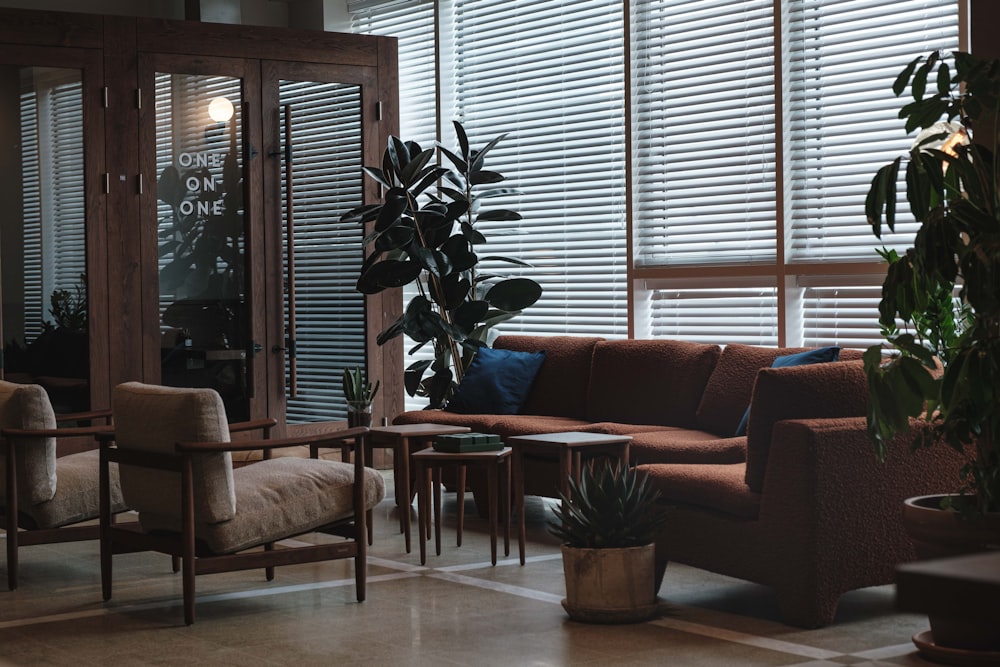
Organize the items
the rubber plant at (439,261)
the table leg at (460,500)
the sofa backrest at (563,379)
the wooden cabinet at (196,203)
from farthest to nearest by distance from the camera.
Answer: the wooden cabinet at (196,203)
the rubber plant at (439,261)
the sofa backrest at (563,379)
the table leg at (460,500)

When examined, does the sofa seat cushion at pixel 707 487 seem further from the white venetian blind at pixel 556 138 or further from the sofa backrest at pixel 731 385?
the white venetian blind at pixel 556 138

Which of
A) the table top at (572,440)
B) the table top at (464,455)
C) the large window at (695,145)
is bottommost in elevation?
the table top at (464,455)

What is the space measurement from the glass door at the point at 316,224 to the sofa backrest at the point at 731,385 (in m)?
3.15

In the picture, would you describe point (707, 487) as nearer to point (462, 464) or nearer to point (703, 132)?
point (462, 464)

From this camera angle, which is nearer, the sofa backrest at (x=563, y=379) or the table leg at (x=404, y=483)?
the table leg at (x=404, y=483)

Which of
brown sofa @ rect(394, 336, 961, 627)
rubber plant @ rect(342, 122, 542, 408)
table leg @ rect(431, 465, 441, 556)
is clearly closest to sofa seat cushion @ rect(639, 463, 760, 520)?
brown sofa @ rect(394, 336, 961, 627)

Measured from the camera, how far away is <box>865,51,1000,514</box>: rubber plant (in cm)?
400

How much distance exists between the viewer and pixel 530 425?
266 inches

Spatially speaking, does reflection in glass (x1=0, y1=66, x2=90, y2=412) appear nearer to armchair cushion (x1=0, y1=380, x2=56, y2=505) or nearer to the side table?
armchair cushion (x1=0, y1=380, x2=56, y2=505)

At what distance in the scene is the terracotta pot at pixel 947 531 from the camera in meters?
4.02

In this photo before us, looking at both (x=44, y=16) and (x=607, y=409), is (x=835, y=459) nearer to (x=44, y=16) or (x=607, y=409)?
(x=607, y=409)

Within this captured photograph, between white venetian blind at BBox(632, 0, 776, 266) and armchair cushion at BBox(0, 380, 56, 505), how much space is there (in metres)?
3.57

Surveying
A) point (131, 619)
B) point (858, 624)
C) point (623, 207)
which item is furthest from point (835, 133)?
point (131, 619)

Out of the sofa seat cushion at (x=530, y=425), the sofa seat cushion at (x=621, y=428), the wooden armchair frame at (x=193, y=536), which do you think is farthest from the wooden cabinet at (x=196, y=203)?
the wooden armchair frame at (x=193, y=536)
